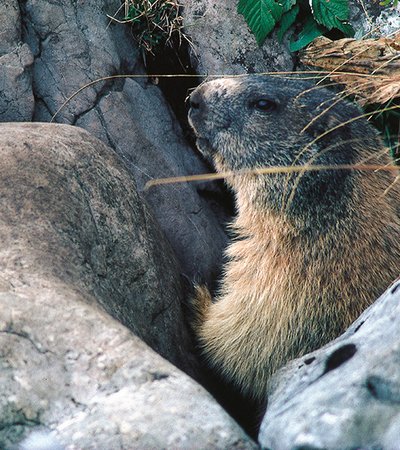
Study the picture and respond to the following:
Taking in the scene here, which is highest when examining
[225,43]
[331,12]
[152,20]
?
[152,20]

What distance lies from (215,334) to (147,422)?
2.19 m

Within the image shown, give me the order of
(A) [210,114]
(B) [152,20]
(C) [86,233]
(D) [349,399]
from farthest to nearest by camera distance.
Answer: (B) [152,20] → (A) [210,114] → (C) [86,233] → (D) [349,399]

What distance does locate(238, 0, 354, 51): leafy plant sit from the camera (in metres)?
5.62

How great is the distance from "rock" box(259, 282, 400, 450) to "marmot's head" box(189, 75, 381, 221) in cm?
155

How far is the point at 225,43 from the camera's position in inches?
232

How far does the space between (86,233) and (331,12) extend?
2.86 metres

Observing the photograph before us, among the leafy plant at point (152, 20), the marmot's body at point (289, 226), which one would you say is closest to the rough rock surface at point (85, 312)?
the marmot's body at point (289, 226)

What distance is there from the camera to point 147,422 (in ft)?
8.25

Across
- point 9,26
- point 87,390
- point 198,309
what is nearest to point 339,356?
point 87,390

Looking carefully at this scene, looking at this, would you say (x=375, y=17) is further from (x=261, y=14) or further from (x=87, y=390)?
(x=87, y=390)

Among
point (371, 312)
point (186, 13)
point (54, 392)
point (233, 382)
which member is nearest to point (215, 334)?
point (233, 382)

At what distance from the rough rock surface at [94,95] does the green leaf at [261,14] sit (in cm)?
97

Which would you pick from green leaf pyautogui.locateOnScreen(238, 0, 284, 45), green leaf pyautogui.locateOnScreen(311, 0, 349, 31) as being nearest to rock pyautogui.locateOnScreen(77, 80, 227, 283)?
green leaf pyautogui.locateOnScreen(238, 0, 284, 45)

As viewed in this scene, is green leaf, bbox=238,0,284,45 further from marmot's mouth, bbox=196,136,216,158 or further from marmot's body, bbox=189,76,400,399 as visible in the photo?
marmot's mouth, bbox=196,136,216,158
